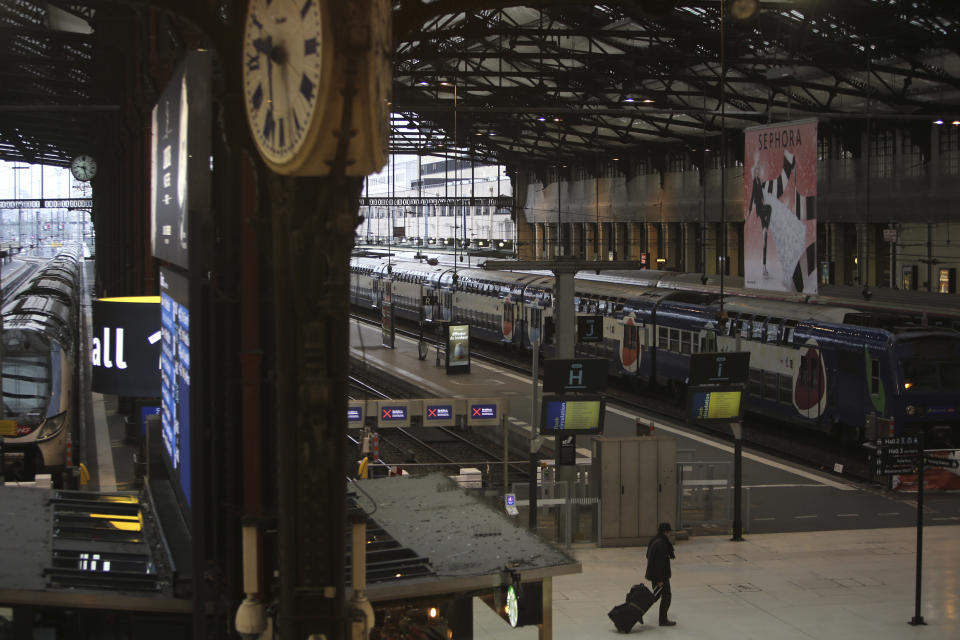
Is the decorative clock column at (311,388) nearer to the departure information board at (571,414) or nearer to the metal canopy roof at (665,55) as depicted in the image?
the departure information board at (571,414)

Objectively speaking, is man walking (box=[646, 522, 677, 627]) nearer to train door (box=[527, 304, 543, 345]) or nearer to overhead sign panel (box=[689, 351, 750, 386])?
overhead sign panel (box=[689, 351, 750, 386])

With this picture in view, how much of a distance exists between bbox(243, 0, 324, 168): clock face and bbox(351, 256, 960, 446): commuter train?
14.3 m

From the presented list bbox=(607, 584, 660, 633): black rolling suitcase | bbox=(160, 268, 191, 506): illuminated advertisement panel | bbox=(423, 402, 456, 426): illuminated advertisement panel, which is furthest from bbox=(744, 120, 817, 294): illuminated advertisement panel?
bbox=(160, 268, 191, 506): illuminated advertisement panel

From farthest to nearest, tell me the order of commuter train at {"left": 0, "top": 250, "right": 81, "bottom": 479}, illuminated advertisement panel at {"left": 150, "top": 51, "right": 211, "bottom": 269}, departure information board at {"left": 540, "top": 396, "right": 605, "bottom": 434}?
commuter train at {"left": 0, "top": 250, "right": 81, "bottom": 479}, departure information board at {"left": 540, "top": 396, "right": 605, "bottom": 434}, illuminated advertisement panel at {"left": 150, "top": 51, "right": 211, "bottom": 269}

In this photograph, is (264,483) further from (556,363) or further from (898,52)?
(898,52)

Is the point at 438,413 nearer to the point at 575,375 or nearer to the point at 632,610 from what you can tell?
the point at 575,375

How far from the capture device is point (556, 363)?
20.4 m

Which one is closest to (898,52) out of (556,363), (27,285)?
(556,363)

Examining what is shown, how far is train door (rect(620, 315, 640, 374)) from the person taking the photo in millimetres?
34812

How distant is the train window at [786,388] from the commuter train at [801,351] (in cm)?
2

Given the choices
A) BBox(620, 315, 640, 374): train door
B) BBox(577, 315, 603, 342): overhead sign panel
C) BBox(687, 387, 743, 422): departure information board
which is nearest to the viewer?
BBox(687, 387, 743, 422): departure information board

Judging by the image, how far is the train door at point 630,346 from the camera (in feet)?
114

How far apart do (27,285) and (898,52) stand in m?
26.6

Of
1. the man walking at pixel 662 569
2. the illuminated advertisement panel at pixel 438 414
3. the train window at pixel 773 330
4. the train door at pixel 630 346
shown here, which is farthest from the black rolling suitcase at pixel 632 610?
the train door at pixel 630 346
